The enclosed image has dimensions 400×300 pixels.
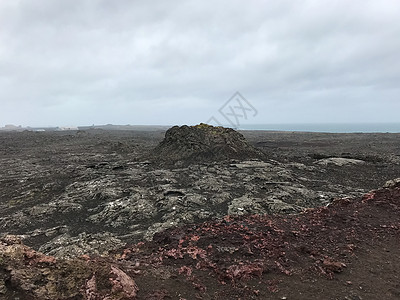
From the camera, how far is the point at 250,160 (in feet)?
78.7

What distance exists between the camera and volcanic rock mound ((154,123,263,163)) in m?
24.9

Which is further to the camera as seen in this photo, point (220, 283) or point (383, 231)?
point (383, 231)

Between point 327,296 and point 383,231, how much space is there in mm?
4454

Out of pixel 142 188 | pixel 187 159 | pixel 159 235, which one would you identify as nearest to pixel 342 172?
pixel 187 159

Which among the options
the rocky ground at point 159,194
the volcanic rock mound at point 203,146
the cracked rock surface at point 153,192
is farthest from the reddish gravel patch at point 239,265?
the volcanic rock mound at point 203,146

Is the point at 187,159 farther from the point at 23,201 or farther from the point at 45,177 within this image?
the point at 23,201

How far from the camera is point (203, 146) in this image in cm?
2609

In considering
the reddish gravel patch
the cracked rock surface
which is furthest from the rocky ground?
the reddish gravel patch

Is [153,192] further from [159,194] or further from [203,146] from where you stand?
[203,146]

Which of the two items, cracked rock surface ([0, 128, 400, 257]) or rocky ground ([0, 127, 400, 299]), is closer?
rocky ground ([0, 127, 400, 299])

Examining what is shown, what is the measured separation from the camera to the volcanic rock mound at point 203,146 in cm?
2494

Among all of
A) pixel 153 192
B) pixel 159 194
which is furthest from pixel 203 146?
pixel 159 194

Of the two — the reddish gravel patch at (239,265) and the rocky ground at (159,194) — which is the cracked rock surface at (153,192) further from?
the reddish gravel patch at (239,265)

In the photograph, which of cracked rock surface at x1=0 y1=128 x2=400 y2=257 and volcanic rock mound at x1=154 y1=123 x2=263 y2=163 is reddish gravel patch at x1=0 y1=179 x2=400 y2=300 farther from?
volcanic rock mound at x1=154 y1=123 x2=263 y2=163
